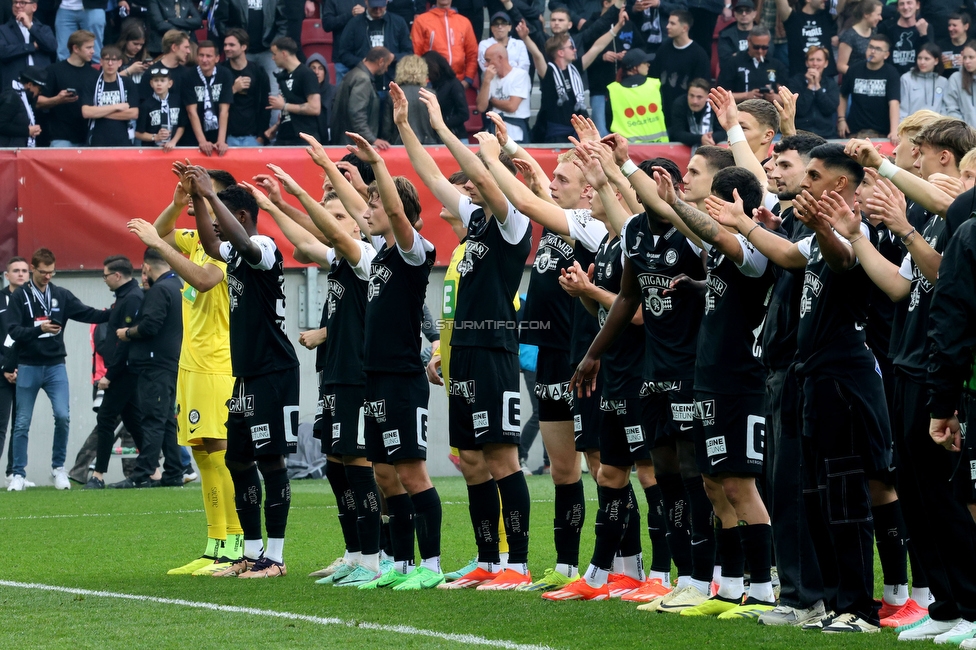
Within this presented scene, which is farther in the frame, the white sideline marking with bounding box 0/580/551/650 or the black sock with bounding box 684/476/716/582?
the black sock with bounding box 684/476/716/582

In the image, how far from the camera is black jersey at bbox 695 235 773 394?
256 inches

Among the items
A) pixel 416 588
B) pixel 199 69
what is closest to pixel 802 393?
pixel 416 588

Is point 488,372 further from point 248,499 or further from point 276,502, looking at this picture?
point 248,499

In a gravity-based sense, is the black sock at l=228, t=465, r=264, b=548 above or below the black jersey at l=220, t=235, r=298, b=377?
below

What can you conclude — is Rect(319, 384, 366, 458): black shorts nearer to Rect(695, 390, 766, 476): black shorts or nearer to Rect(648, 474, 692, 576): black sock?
Rect(648, 474, 692, 576): black sock

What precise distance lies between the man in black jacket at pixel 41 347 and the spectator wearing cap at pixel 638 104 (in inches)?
288

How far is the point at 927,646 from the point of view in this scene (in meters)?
5.55

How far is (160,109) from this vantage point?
16.4m

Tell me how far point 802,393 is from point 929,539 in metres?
0.88

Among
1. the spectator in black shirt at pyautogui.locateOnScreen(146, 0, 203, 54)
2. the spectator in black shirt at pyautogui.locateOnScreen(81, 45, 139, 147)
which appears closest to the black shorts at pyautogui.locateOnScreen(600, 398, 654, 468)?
the spectator in black shirt at pyautogui.locateOnScreen(81, 45, 139, 147)

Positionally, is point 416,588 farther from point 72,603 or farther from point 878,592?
point 878,592

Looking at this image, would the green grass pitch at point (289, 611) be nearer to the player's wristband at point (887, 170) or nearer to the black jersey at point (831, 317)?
the black jersey at point (831, 317)

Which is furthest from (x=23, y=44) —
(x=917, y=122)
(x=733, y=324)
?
(x=917, y=122)

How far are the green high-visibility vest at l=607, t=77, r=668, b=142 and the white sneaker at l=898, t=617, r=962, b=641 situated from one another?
489 inches
